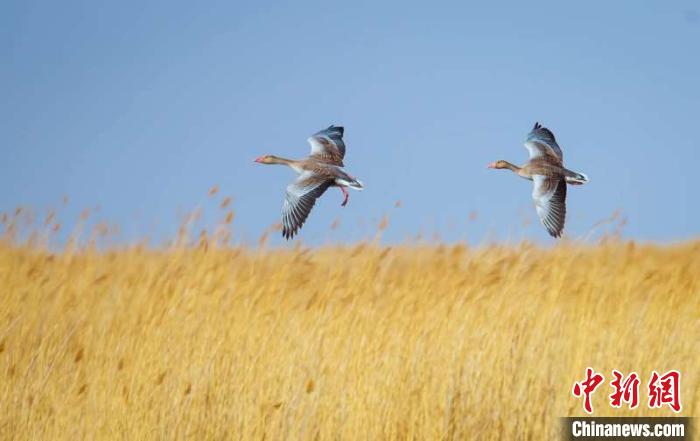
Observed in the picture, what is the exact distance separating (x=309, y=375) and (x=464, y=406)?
0.97 metres

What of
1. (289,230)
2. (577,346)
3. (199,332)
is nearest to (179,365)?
(199,332)

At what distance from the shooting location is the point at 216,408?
5.55 meters

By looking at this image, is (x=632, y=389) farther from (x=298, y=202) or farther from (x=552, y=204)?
(x=298, y=202)

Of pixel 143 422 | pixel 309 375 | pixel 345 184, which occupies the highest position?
pixel 345 184

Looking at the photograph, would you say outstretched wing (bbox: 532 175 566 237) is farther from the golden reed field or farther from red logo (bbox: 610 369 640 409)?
red logo (bbox: 610 369 640 409)

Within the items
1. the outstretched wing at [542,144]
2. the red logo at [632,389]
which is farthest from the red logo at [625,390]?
the outstretched wing at [542,144]

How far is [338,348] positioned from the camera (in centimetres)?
579

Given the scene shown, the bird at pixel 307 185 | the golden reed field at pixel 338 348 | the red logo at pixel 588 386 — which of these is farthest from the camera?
the red logo at pixel 588 386

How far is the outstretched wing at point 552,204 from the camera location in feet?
17.7

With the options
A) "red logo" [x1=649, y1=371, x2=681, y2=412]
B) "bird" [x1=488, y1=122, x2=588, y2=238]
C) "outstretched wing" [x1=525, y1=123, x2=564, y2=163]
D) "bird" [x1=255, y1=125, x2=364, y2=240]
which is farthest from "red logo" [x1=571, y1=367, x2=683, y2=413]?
"bird" [x1=255, y1=125, x2=364, y2=240]

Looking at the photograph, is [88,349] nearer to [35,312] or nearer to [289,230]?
[35,312]

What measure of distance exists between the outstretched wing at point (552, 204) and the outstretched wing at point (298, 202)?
127cm

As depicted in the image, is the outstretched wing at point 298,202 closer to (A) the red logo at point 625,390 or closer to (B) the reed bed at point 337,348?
(B) the reed bed at point 337,348

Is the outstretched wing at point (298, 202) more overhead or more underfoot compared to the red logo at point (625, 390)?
more overhead
